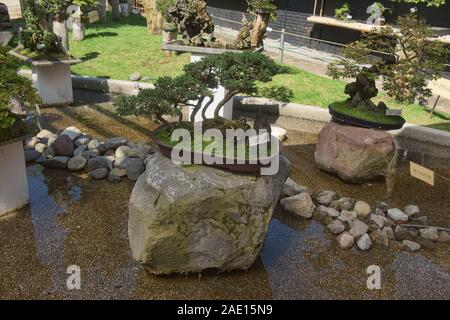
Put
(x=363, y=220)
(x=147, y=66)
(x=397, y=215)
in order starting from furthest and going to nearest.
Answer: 1. (x=147, y=66)
2. (x=397, y=215)
3. (x=363, y=220)

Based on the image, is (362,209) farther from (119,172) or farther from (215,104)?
(215,104)

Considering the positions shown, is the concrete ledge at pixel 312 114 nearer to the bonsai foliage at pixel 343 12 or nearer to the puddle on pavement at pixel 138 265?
the puddle on pavement at pixel 138 265

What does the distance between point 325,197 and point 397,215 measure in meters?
1.09

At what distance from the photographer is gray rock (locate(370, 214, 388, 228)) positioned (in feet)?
19.5

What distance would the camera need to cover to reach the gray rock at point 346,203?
6.33 meters

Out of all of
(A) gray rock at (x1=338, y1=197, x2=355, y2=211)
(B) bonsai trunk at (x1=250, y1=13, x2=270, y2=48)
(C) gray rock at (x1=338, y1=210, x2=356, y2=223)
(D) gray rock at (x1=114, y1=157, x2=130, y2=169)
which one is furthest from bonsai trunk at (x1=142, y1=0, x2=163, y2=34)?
(C) gray rock at (x1=338, y1=210, x2=356, y2=223)

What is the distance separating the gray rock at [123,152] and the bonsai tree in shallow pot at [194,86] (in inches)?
95.2

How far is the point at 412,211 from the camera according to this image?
636 centimetres

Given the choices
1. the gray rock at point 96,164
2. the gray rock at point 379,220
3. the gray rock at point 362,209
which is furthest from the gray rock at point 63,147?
the gray rock at point 379,220

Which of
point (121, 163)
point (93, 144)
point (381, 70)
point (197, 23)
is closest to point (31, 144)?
point (93, 144)

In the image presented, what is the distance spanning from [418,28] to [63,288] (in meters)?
7.59

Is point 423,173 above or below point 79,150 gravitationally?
above

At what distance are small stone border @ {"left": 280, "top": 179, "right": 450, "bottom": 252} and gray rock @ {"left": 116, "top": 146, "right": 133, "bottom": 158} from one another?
2.96 metres

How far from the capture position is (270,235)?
18.8ft
